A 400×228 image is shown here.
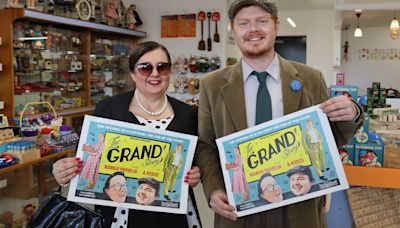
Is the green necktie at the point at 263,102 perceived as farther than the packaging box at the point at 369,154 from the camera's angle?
No

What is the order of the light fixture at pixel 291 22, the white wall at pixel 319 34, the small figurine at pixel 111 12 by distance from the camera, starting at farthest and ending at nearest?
1. the light fixture at pixel 291 22
2. the white wall at pixel 319 34
3. the small figurine at pixel 111 12

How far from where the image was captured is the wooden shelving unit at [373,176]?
2.81 meters

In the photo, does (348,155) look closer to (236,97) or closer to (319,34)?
(236,97)

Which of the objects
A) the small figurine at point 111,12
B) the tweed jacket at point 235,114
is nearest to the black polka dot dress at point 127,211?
the tweed jacket at point 235,114

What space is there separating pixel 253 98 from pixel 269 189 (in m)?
0.37

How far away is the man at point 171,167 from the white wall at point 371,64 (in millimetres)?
12925

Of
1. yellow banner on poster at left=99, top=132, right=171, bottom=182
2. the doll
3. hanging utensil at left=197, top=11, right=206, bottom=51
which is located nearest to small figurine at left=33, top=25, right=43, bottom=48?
the doll

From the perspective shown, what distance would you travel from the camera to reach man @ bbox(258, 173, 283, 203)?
162 centimetres

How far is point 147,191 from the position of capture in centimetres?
175

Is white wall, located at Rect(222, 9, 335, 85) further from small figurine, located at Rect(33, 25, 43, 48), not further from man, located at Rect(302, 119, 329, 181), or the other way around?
man, located at Rect(302, 119, 329, 181)

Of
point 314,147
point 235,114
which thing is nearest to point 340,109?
point 314,147

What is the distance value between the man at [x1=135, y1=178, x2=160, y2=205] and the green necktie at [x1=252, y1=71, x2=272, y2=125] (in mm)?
494

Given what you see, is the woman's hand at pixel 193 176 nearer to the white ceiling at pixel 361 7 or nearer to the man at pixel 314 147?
the man at pixel 314 147

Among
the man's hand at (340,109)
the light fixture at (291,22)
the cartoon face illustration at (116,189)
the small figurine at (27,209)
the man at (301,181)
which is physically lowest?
the small figurine at (27,209)
